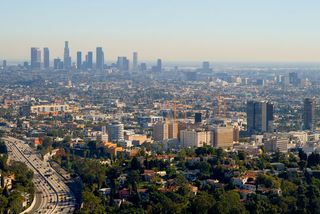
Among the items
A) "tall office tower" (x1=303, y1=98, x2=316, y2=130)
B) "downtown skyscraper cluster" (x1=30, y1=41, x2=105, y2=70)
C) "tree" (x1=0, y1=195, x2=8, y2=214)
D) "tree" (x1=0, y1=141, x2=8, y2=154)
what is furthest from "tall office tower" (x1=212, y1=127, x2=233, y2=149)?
"downtown skyscraper cluster" (x1=30, y1=41, x2=105, y2=70)

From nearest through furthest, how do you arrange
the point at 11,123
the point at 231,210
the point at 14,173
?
the point at 231,210
the point at 14,173
the point at 11,123

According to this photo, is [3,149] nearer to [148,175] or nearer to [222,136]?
[222,136]

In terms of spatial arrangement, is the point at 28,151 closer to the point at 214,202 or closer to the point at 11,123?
the point at 11,123

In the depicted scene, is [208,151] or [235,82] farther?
[235,82]

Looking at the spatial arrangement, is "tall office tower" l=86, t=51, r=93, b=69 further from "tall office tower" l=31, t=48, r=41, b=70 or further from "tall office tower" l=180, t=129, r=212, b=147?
"tall office tower" l=180, t=129, r=212, b=147

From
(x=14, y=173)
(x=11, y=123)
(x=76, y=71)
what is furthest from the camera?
(x=76, y=71)

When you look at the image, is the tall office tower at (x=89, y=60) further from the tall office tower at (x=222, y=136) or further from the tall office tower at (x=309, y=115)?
the tall office tower at (x=222, y=136)

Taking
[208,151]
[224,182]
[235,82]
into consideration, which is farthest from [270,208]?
[235,82]
